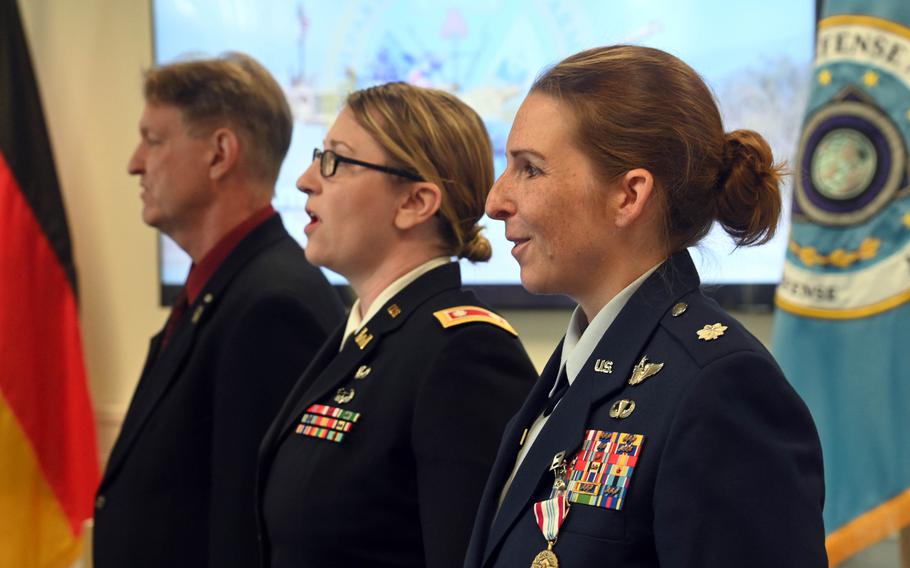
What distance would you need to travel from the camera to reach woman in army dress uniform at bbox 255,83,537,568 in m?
1.57

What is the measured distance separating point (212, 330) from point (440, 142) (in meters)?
0.62

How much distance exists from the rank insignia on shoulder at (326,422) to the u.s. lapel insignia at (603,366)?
0.54 m

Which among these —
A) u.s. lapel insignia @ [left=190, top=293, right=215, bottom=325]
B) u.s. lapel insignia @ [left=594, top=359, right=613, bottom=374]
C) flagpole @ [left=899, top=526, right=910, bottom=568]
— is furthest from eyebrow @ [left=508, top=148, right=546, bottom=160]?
flagpole @ [left=899, top=526, right=910, bottom=568]

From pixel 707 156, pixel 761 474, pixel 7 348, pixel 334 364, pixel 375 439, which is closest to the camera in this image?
pixel 761 474

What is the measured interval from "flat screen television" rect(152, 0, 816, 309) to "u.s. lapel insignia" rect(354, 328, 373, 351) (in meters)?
1.05

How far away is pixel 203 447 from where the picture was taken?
2.07 meters

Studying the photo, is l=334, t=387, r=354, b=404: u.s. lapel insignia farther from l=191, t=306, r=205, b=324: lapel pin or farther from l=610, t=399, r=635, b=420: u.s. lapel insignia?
l=610, t=399, r=635, b=420: u.s. lapel insignia

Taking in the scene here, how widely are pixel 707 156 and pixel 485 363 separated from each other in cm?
53

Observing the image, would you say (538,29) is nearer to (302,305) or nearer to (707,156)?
(302,305)

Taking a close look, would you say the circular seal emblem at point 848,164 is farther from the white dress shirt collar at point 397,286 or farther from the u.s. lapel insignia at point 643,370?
the u.s. lapel insignia at point 643,370

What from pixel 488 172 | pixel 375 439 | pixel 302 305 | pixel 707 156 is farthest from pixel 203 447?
pixel 707 156

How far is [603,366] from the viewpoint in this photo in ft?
3.98

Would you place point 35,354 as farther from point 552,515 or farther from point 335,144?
point 552,515

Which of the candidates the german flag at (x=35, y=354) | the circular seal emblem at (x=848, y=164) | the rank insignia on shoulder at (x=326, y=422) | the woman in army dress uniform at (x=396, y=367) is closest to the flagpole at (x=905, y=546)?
the circular seal emblem at (x=848, y=164)
